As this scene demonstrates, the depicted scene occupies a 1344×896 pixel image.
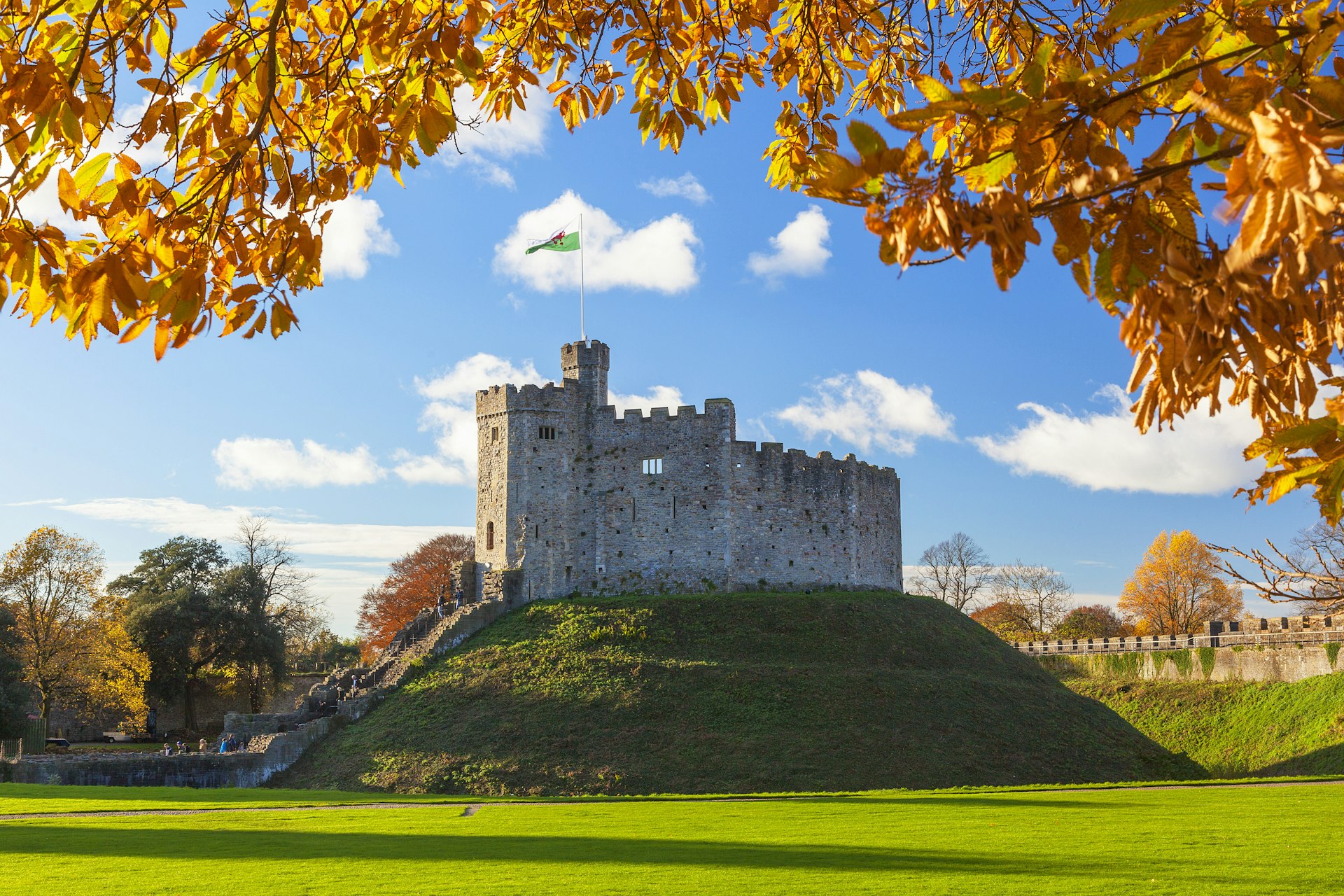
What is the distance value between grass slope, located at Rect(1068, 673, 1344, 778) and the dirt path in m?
11.8

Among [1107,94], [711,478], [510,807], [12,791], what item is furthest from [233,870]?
[711,478]

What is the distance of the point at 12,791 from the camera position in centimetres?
2095

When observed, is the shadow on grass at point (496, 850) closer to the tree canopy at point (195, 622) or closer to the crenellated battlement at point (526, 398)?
the crenellated battlement at point (526, 398)

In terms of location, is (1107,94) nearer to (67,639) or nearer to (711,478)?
(711,478)

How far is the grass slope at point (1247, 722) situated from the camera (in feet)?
105

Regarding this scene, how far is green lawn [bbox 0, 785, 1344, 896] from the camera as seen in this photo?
9.84m

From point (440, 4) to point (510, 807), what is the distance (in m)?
15.0

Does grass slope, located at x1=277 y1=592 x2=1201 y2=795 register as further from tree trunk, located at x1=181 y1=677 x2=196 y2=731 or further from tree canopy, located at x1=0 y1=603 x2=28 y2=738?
tree trunk, located at x1=181 y1=677 x2=196 y2=731

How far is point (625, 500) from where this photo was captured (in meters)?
38.9

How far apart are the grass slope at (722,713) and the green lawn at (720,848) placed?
6.38 meters

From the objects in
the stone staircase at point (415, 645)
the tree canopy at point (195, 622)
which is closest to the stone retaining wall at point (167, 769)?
the stone staircase at point (415, 645)

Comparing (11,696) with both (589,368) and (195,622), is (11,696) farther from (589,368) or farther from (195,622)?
(589,368)

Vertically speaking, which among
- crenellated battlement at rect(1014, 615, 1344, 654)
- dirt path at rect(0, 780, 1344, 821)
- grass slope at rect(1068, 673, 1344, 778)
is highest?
crenellated battlement at rect(1014, 615, 1344, 654)

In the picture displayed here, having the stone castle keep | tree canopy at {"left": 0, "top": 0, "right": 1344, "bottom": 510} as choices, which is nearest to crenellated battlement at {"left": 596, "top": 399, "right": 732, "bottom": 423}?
the stone castle keep
